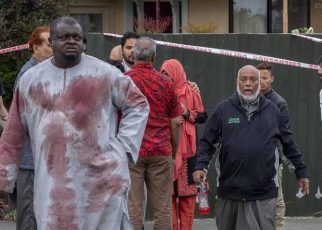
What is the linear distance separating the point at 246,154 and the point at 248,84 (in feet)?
2.01

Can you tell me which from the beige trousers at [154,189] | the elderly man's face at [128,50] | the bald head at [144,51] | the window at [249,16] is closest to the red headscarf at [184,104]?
the elderly man's face at [128,50]

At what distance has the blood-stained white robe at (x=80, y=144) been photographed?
5.96 m

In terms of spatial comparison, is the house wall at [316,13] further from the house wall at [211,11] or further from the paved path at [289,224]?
the paved path at [289,224]

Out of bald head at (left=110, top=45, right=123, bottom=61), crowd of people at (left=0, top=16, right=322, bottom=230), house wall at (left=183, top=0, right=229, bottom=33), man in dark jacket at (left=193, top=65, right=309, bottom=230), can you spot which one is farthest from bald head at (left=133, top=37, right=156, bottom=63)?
house wall at (left=183, top=0, right=229, bottom=33)

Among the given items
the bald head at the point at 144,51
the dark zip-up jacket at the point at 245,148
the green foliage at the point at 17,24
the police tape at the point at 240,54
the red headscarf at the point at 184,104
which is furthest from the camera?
the green foliage at the point at 17,24

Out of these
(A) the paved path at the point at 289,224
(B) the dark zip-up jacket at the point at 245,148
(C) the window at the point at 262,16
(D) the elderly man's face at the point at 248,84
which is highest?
(C) the window at the point at 262,16

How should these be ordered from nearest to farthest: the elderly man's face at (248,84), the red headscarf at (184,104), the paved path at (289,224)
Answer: the elderly man's face at (248,84), the red headscarf at (184,104), the paved path at (289,224)

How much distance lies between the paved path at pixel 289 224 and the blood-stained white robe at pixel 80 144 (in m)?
4.85

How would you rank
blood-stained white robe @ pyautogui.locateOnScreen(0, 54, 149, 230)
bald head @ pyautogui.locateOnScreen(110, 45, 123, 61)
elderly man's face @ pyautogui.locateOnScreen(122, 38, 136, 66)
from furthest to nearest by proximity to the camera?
bald head @ pyautogui.locateOnScreen(110, 45, 123, 61)
elderly man's face @ pyautogui.locateOnScreen(122, 38, 136, 66)
blood-stained white robe @ pyautogui.locateOnScreen(0, 54, 149, 230)

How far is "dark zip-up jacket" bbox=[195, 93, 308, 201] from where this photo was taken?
8000mm

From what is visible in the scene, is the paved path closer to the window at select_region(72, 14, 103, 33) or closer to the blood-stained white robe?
the blood-stained white robe

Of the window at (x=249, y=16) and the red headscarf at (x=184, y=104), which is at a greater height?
the window at (x=249, y=16)

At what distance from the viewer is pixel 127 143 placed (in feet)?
19.9

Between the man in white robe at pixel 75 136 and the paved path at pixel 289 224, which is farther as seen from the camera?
the paved path at pixel 289 224
